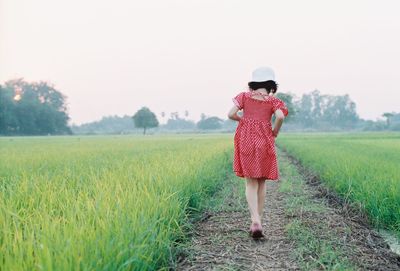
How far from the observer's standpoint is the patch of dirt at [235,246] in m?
3.17

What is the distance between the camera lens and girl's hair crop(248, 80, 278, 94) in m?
3.85

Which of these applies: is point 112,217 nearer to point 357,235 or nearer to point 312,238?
point 312,238

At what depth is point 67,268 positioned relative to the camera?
5.99 ft

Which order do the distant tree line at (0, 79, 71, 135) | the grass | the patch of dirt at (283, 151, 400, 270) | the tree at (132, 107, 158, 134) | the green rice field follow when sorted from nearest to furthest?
the green rice field < the grass < the patch of dirt at (283, 151, 400, 270) < the distant tree line at (0, 79, 71, 135) < the tree at (132, 107, 158, 134)

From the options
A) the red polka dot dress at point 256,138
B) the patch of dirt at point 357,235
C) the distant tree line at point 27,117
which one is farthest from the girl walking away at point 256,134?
the distant tree line at point 27,117

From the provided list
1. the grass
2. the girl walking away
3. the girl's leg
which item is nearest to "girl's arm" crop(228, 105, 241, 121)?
the girl walking away

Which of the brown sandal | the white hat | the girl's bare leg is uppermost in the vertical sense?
the white hat

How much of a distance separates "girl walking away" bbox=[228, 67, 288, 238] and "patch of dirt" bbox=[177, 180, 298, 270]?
0.22 meters

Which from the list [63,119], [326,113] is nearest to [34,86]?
[63,119]

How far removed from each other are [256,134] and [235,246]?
1092mm

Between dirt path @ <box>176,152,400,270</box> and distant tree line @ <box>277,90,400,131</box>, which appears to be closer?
dirt path @ <box>176,152,400,270</box>

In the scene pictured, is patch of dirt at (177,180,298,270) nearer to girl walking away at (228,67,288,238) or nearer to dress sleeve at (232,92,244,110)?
girl walking away at (228,67,288,238)

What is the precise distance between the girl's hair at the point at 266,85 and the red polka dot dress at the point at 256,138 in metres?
0.07

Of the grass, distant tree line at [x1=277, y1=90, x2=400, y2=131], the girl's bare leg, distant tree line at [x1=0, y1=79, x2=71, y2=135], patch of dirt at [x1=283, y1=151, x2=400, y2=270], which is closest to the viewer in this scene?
the grass
